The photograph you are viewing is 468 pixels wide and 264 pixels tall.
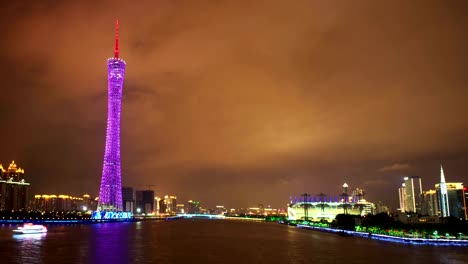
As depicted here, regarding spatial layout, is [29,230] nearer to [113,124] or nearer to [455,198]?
[113,124]

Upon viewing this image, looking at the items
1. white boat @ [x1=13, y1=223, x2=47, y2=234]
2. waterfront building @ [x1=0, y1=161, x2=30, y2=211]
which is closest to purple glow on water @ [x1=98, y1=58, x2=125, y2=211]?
white boat @ [x1=13, y1=223, x2=47, y2=234]

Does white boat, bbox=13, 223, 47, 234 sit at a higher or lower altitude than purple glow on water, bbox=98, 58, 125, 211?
lower

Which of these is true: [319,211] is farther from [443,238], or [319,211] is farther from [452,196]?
[443,238]

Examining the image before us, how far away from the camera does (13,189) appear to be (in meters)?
153

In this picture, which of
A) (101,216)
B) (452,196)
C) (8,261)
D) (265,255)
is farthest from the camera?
(452,196)

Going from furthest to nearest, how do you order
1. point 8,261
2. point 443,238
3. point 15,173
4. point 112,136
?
point 15,173
point 112,136
point 443,238
point 8,261

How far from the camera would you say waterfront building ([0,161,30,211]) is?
148625 millimetres

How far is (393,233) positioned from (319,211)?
12968 centimetres

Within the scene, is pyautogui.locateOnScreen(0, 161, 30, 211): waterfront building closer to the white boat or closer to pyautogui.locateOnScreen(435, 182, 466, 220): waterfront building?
the white boat

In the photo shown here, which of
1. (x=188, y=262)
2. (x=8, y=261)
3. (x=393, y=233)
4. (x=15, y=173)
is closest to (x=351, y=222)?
(x=393, y=233)

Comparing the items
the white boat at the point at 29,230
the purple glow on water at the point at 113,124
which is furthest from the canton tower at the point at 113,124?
the white boat at the point at 29,230

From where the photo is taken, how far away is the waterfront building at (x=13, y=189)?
149 m

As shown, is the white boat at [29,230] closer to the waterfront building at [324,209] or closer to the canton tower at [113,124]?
the canton tower at [113,124]

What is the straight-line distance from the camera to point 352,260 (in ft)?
131
